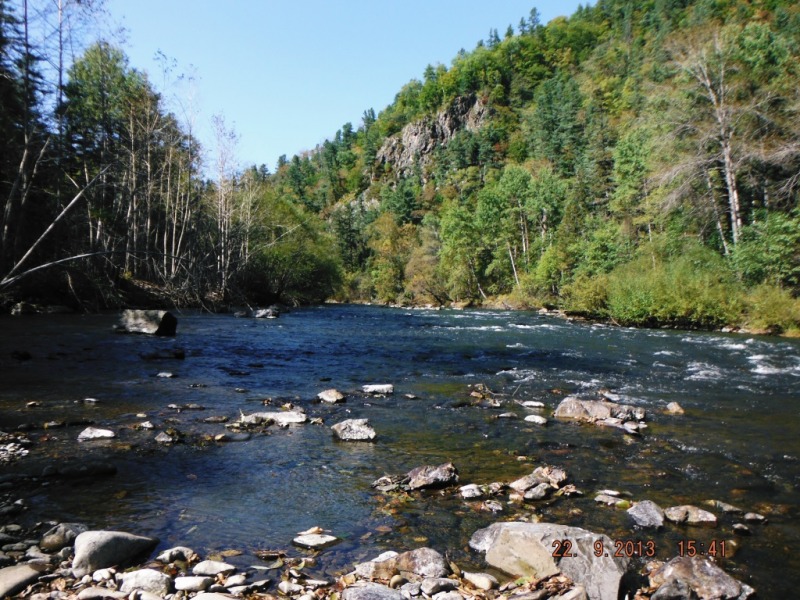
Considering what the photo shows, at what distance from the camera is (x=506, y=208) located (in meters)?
62.8

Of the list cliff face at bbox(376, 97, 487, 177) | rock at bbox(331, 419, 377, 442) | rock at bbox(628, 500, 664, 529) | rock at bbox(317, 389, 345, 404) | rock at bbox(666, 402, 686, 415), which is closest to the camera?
rock at bbox(628, 500, 664, 529)

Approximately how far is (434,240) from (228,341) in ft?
177

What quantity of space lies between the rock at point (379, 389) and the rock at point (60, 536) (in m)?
7.39

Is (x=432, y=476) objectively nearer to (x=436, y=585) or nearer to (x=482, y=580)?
(x=482, y=580)

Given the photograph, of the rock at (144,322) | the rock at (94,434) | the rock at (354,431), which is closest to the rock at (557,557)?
the rock at (354,431)

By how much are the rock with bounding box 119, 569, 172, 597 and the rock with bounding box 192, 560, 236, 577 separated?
26cm

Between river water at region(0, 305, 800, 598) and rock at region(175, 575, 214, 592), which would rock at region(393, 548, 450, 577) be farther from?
rock at region(175, 575, 214, 592)

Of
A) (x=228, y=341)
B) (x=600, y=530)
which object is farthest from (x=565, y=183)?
(x=600, y=530)

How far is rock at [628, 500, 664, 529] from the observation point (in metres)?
5.15

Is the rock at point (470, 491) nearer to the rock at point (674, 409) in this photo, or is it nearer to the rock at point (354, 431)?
the rock at point (354, 431)

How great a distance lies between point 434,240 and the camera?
71125mm

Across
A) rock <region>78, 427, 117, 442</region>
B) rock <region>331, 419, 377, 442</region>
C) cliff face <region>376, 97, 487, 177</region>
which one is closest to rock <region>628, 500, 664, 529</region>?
rock <region>331, 419, 377, 442</region>

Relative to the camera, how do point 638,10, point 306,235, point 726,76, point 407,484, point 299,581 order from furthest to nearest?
point 638,10
point 306,235
point 726,76
point 407,484
point 299,581

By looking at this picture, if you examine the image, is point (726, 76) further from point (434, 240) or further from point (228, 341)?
point (434, 240)
